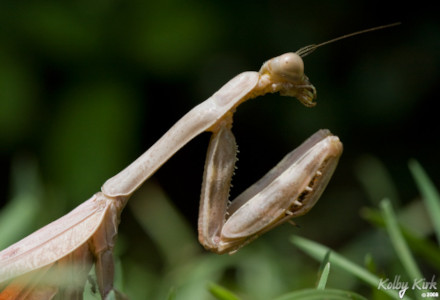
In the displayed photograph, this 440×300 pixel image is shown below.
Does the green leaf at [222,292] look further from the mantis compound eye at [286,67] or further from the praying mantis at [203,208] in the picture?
the mantis compound eye at [286,67]

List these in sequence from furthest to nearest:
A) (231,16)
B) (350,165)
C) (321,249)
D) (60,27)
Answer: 1. (350,165)
2. (231,16)
3. (60,27)
4. (321,249)

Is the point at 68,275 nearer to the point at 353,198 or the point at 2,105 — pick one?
the point at 2,105

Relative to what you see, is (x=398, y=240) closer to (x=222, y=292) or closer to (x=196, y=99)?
(x=222, y=292)

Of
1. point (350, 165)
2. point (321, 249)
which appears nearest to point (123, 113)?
point (350, 165)

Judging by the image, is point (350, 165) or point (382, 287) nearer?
point (382, 287)

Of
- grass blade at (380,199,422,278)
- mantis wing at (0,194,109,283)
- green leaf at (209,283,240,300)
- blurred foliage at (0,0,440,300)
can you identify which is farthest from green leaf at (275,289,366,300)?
blurred foliage at (0,0,440,300)

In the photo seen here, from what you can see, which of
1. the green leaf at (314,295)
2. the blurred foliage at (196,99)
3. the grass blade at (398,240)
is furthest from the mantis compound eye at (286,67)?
the blurred foliage at (196,99)

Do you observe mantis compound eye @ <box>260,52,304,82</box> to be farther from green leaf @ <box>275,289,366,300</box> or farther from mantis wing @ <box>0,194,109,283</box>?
green leaf @ <box>275,289,366,300</box>

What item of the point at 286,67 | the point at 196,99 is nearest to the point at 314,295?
the point at 286,67
